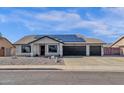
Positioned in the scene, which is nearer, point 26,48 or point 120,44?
point 26,48

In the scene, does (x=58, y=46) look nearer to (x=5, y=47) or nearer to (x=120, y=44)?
(x=5, y=47)

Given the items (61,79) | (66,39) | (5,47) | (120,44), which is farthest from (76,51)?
(61,79)

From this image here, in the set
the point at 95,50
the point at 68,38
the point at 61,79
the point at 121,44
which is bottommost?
the point at 61,79

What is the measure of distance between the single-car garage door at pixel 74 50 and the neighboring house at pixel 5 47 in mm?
10244

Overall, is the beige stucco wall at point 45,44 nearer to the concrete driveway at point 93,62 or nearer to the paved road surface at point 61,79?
the concrete driveway at point 93,62

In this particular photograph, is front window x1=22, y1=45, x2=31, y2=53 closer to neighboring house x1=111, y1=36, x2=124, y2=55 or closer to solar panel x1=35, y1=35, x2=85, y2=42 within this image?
solar panel x1=35, y1=35, x2=85, y2=42

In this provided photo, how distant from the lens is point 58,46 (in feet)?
139

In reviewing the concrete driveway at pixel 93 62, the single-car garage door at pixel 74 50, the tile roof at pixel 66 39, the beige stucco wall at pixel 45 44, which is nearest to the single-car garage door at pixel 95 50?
the tile roof at pixel 66 39

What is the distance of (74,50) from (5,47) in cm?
1205

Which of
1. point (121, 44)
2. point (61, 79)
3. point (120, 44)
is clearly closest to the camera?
point (61, 79)

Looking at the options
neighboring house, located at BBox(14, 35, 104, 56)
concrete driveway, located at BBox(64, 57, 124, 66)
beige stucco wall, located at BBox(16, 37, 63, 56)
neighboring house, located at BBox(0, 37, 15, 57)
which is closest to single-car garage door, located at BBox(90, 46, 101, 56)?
neighboring house, located at BBox(14, 35, 104, 56)

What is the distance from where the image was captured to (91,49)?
147 feet

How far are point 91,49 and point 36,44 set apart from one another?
9.05 metres
